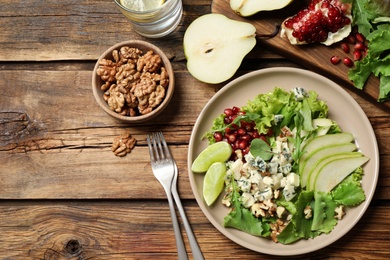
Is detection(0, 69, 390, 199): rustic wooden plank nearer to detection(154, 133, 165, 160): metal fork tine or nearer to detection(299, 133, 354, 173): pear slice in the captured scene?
detection(154, 133, 165, 160): metal fork tine

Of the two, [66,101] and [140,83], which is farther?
[66,101]

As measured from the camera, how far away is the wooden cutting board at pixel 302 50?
2.25 meters

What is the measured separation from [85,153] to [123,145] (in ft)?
0.55

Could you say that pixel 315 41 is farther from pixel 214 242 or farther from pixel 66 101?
pixel 66 101

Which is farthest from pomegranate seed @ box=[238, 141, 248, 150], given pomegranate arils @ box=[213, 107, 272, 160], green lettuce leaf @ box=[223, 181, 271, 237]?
green lettuce leaf @ box=[223, 181, 271, 237]

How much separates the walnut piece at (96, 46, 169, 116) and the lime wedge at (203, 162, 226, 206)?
341 millimetres

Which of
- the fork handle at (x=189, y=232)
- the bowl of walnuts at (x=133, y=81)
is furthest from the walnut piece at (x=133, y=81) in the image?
the fork handle at (x=189, y=232)

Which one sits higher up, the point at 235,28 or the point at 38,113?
the point at 235,28

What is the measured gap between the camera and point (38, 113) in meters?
2.42

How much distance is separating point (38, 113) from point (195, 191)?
0.76 meters

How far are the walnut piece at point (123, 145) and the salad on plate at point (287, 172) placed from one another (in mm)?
299

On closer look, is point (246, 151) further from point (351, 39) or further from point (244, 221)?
point (351, 39)

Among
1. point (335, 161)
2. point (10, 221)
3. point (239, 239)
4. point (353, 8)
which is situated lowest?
point (10, 221)

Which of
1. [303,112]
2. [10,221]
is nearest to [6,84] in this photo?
[10,221]
